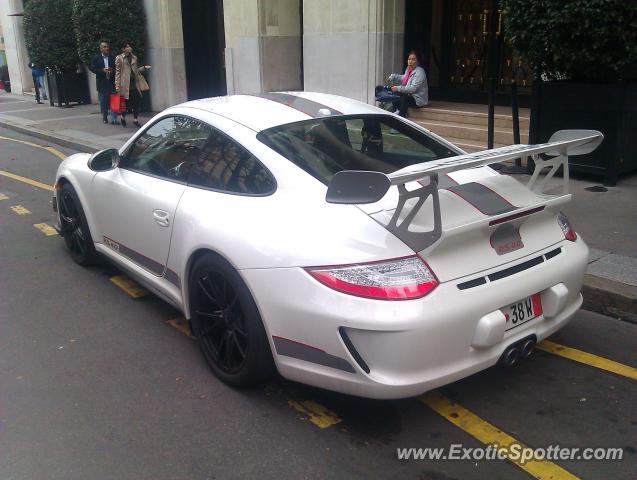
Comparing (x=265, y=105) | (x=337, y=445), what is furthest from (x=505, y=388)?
(x=265, y=105)

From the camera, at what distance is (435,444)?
308 centimetres

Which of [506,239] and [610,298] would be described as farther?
[610,298]

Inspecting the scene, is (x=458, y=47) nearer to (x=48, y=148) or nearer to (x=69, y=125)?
(x=48, y=148)

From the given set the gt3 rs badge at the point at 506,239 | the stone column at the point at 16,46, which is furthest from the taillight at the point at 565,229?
the stone column at the point at 16,46

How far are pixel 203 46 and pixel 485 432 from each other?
16706mm

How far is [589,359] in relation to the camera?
12.9 ft

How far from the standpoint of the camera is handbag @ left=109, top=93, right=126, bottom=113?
14900 millimetres

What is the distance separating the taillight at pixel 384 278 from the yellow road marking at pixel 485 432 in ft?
2.69

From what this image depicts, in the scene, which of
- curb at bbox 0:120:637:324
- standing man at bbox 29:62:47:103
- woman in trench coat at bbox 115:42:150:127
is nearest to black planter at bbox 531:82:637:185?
curb at bbox 0:120:637:324

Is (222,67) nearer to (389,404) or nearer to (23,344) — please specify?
(23,344)

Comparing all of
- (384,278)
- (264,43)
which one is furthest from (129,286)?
(264,43)

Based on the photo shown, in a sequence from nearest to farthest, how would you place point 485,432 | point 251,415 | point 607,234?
point 485,432 < point 251,415 < point 607,234

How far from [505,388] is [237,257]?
165cm

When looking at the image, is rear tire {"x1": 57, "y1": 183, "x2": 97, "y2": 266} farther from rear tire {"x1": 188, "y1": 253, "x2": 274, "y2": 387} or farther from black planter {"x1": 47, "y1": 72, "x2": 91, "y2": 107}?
black planter {"x1": 47, "y1": 72, "x2": 91, "y2": 107}
